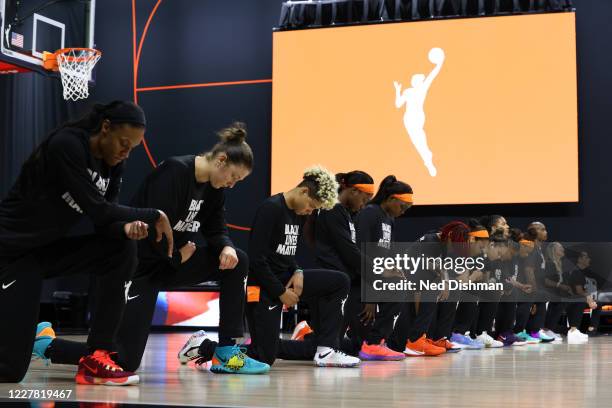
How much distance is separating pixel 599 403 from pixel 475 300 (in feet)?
12.5

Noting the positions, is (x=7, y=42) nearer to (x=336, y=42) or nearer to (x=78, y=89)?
(x=78, y=89)

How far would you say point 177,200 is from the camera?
3537mm

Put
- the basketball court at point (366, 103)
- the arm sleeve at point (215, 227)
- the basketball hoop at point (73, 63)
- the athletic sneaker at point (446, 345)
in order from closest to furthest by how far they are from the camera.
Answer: the arm sleeve at point (215, 227) < the athletic sneaker at point (446, 345) < the basketball hoop at point (73, 63) < the basketball court at point (366, 103)

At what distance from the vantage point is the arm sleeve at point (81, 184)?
2.92 metres

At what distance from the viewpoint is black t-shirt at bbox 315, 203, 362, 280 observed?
4.78m

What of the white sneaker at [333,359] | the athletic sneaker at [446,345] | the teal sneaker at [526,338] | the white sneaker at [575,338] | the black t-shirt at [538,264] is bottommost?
the white sneaker at [575,338]

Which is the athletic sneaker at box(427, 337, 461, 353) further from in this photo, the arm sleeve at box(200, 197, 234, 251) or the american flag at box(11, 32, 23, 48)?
the american flag at box(11, 32, 23, 48)

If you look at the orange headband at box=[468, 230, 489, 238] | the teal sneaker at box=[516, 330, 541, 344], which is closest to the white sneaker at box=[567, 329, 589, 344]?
the teal sneaker at box=[516, 330, 541, 344]

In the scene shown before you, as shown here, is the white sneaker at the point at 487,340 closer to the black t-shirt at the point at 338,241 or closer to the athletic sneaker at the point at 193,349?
the black t-shirt at the point at 338,241

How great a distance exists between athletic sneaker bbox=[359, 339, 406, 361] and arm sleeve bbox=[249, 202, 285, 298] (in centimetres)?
108

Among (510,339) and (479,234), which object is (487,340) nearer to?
(510,339)

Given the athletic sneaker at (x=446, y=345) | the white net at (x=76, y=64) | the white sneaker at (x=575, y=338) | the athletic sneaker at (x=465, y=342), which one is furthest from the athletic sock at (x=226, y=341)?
the white net at (x=76, y=64)

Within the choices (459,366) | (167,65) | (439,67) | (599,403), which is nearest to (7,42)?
(167,65)

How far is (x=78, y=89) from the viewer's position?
30.2ft
